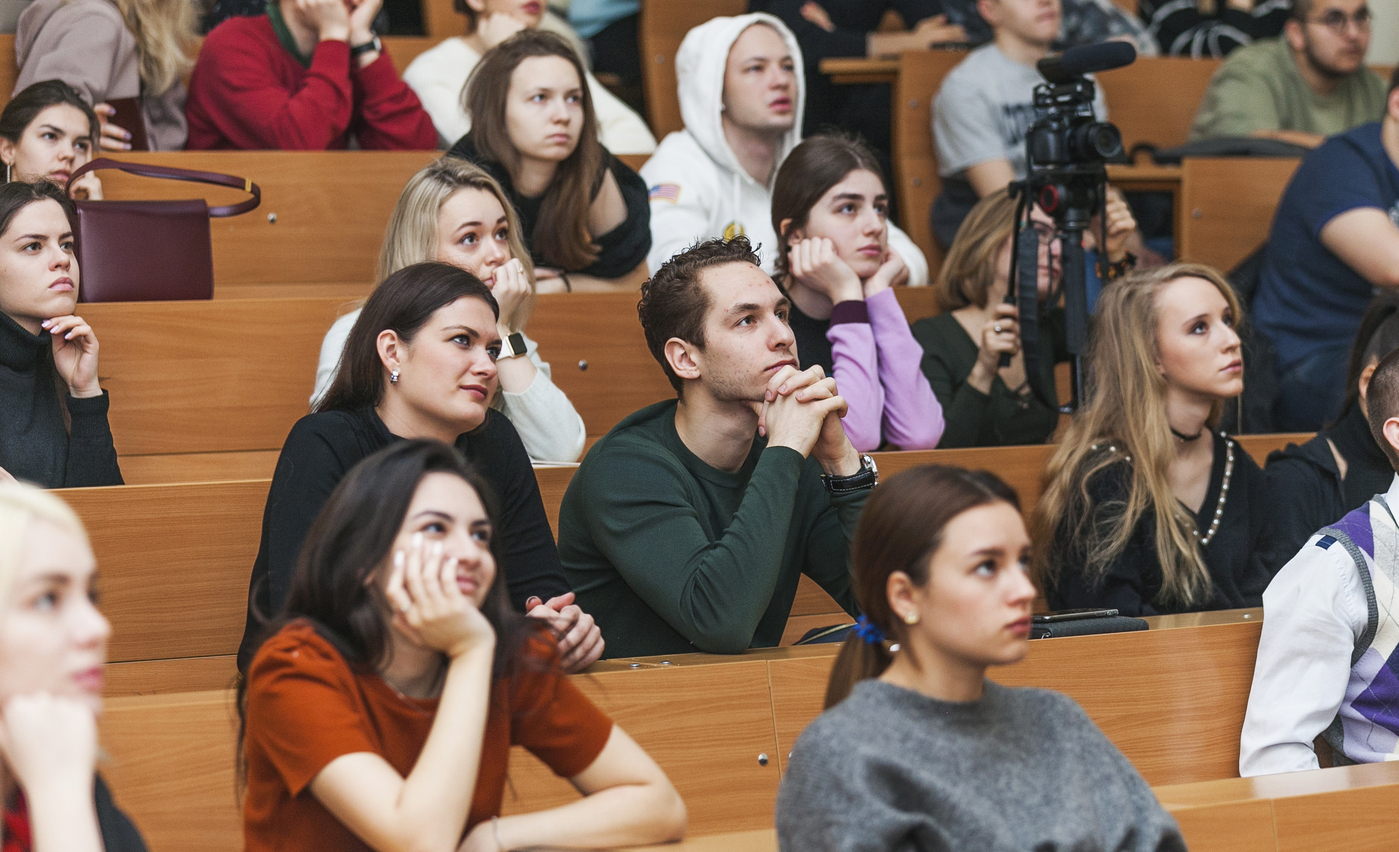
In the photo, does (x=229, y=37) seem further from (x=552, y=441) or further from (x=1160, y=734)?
(x=1160, y=734)

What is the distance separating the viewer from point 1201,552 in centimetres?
227

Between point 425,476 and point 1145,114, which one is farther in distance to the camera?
point 1145,114

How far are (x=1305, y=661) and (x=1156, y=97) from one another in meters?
2.60

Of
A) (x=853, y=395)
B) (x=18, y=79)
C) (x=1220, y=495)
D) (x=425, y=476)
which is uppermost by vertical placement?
(x=18, y=79)

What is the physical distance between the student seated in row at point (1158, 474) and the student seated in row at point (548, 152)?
1.08 metres

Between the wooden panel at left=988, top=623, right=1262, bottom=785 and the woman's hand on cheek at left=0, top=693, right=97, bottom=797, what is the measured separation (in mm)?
1223

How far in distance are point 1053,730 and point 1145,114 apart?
3154mm

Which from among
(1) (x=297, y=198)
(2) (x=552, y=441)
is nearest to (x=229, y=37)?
(1) (x=297, y=198)

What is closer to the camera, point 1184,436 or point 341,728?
point 341,728

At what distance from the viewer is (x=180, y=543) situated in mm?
1977

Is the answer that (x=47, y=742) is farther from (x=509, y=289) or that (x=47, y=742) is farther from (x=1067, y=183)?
(x=1067, y=183)

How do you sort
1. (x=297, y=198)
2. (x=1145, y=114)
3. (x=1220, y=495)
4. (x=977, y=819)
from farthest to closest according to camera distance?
(x=1145, y=114)
(x=297, y=198)
(x=1220, y=495)
(x=977, y=819)

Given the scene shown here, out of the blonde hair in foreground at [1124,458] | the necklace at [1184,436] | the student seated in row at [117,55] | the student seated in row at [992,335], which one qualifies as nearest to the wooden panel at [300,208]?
the student seated in row at [117,55]

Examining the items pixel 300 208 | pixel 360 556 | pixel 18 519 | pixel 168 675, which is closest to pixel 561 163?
pixel 300 208
